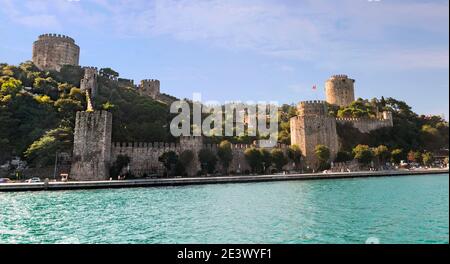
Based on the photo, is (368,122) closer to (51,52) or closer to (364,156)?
(364,156)

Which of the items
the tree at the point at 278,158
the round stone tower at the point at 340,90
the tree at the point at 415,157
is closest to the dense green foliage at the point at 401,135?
the tree at the point at 415,157

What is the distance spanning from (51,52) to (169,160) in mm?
29071

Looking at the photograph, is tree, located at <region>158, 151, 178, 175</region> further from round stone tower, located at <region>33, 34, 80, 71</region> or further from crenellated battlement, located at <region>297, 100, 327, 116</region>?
round stone tower, located at <region>33, 34, 80, 71</region>

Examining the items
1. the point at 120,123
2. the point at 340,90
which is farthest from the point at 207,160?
the point at 340,90

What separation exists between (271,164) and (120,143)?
50.0ft

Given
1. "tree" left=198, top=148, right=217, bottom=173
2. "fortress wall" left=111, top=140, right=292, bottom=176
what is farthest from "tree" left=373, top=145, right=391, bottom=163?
"tree" left=198, top=148, right=217, bottom=173

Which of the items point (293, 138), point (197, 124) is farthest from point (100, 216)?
point (293, 138)

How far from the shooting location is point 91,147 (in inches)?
1097

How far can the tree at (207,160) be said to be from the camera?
3144 centimetres

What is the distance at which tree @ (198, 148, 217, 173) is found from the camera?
3144cm

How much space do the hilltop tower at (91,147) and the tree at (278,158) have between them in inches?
642

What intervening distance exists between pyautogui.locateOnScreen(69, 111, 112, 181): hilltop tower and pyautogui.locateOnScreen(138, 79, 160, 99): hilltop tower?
77.1 feet

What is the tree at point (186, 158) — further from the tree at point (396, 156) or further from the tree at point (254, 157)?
the tree at point (396, 156)

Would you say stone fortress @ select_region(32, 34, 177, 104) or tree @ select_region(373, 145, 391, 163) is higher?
stone fortress @ select_region(32, 34, 177, 104)
